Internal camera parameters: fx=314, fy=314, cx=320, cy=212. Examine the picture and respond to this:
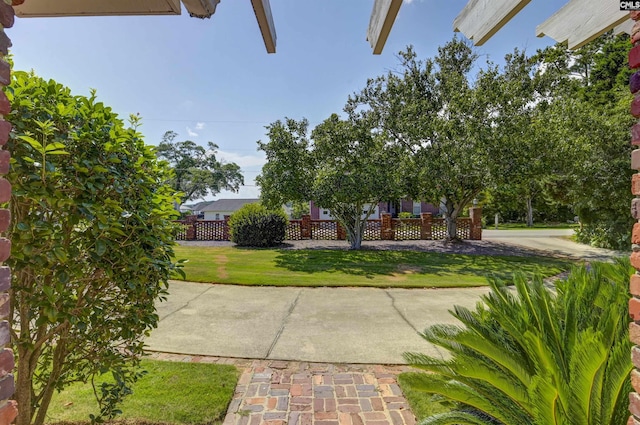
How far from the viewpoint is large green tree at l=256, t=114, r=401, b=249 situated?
11.4 metres

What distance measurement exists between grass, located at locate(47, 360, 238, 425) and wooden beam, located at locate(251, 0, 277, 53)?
2.83 metres

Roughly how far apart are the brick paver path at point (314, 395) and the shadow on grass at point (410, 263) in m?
4.60

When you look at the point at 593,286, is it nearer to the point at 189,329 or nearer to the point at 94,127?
the point at 94,127

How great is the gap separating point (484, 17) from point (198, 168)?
4034 cm

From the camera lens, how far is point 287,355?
3498 millimetres

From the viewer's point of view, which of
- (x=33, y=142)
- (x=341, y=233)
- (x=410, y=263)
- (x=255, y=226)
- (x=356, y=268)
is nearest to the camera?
(x=33, y=142)

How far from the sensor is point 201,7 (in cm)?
169

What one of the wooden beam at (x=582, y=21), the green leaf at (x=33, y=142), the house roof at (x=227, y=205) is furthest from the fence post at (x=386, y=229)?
the house roof at (x=227, y=205)

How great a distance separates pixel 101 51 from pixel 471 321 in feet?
20.7

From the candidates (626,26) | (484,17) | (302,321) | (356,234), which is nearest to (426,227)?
(356,234)

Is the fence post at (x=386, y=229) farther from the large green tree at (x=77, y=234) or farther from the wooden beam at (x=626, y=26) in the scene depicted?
the large green tree at (x=77, y=234)

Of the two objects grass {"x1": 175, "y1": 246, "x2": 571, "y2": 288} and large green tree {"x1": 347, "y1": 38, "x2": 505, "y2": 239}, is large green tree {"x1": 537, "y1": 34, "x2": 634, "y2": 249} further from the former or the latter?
grass {"x1": 175, "y1": 246, "x2": 571, "y2": 288}

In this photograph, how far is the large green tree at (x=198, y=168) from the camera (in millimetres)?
37719

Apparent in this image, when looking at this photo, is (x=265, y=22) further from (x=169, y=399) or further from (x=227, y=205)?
(x=227, y=205)
